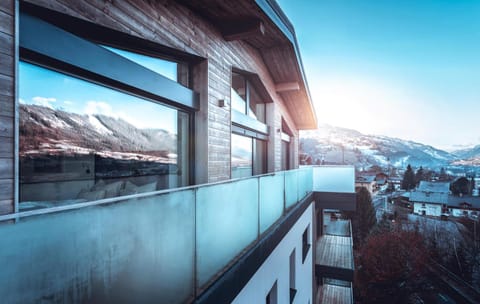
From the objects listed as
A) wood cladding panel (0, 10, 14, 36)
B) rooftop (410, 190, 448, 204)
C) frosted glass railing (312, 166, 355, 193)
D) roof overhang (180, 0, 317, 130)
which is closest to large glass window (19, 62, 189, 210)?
wood cladding panel (0, 10, 14, 36)

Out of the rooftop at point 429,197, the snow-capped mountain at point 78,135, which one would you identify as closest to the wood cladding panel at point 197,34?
the snow-capped mountain at point 78,135

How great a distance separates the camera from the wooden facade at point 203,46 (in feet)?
5.12

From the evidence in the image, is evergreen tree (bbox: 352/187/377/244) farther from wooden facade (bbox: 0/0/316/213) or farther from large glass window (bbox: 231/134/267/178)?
wooden facade (bbox: 0/0/316/213)

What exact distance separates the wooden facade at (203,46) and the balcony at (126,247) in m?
0.83

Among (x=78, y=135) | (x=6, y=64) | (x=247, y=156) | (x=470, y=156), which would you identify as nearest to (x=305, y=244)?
(x=247, y=156)

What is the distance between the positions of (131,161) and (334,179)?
8.15 meters

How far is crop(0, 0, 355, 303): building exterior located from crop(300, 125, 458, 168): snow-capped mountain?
138 ft

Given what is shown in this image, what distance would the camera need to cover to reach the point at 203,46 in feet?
12.0

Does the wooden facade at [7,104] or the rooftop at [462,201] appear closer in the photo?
the wooden facade at [7,104]

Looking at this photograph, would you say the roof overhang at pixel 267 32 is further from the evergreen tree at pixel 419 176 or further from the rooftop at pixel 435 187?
the evergreen tree at pixel 419 176

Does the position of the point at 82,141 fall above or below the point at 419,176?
above

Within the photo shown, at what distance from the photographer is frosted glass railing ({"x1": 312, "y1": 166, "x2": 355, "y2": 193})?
895cm

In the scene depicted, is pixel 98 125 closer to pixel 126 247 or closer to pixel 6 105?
pixel 6 105

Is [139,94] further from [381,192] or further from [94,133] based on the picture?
[381,192]
